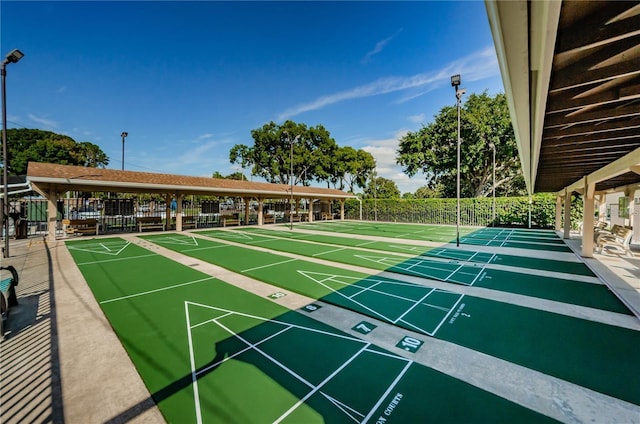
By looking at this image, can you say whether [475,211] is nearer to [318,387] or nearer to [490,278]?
[490,278]

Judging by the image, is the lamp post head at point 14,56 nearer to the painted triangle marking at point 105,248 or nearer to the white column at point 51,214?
the white column at point 51,214

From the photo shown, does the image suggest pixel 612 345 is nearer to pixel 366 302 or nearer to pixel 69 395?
pixel 366 302

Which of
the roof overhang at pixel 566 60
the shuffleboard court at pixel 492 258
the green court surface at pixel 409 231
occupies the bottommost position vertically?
the shuffleboard court at pixel 492 258

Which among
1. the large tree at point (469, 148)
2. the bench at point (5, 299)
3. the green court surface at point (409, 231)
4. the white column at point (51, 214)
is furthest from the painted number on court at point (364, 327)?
the large tree at point (469, 148)

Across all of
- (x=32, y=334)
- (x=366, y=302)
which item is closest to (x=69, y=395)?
(x=32, y=334)

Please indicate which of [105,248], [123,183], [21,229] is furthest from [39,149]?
[105,248]

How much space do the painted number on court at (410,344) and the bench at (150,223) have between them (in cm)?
1858

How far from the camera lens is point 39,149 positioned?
131 feet

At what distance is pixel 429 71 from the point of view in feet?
50.0

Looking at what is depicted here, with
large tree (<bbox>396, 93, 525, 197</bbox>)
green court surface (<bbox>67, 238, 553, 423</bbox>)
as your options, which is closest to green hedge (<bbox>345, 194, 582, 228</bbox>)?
large tree (<bbox>396, 93, 525, 197</bbox>)

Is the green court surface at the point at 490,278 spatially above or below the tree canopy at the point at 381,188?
below

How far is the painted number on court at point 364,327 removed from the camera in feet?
13.9

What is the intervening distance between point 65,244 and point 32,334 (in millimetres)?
11275

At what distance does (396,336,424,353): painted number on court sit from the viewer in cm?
370
